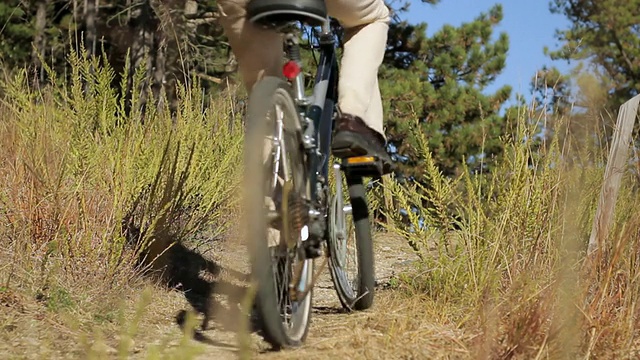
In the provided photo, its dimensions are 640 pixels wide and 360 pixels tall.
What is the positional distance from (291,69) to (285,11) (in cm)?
18

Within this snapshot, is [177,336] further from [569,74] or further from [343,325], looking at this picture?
[569,74]

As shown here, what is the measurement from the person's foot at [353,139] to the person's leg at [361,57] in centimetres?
3

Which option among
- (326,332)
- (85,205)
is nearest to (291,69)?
(326,332)

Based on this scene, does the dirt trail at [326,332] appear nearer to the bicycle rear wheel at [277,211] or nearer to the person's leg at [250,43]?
the bicycle rear wheel at [277,211]

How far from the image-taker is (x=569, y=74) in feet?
7.27

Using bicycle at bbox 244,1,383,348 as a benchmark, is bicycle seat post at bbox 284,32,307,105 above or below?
above

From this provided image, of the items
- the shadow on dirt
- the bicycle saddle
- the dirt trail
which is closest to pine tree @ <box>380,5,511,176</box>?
the shadow on dirt

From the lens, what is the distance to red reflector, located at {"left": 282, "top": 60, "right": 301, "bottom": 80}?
7.89 feet

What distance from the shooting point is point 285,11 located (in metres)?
2.29

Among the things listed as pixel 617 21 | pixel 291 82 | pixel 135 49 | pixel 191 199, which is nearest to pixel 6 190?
pixel 191 199

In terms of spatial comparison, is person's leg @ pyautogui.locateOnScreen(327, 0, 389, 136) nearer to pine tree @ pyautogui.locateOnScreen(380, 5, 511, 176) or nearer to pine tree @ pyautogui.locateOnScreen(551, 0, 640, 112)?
pine tree @ pyautogui.locateOnScreen(380, 5, 511, 176)

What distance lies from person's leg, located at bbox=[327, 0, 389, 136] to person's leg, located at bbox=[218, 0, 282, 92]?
10.5 inches

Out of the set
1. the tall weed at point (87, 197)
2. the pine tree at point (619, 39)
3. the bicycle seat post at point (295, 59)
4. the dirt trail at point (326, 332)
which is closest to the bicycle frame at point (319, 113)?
the bicycle seat post at point (295, 59)

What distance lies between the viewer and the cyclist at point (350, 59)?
2592 mm
